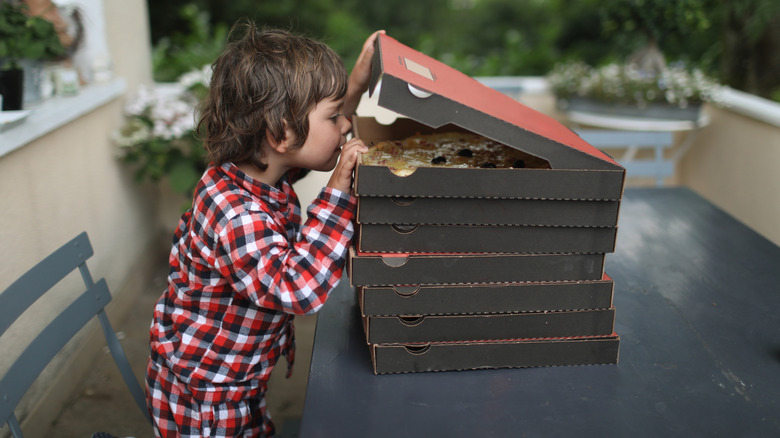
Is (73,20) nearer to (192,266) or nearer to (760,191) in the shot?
(192,266)

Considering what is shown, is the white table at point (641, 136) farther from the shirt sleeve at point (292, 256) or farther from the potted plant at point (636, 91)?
the shirt sleeve at point (292, 256)

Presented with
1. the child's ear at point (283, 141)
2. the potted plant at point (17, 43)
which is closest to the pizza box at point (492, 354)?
the child's ear at point (283, 141)

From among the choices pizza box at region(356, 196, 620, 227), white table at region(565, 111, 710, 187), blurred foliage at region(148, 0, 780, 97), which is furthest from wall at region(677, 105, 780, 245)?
pizza box at region(356, 196, 620, 227)

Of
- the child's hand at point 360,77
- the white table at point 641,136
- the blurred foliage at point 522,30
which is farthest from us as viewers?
the blurred foliage at point 522,30

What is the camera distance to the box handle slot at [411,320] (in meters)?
1.27

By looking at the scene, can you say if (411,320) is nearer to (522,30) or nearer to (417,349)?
(417,349)

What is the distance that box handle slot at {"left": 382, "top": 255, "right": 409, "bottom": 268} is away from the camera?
121cm

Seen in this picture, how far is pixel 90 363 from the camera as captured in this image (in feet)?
9.36

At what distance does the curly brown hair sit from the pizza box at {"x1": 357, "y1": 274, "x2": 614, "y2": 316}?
0.43 metres

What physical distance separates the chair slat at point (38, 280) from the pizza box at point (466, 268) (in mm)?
817

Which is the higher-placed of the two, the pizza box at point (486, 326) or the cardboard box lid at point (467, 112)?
the cardboard box lid at point (467, 112)

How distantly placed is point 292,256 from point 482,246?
395mm

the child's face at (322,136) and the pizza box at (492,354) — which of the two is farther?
the child's face at (322,136)

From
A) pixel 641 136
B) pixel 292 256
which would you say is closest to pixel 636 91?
pixel 641 136
